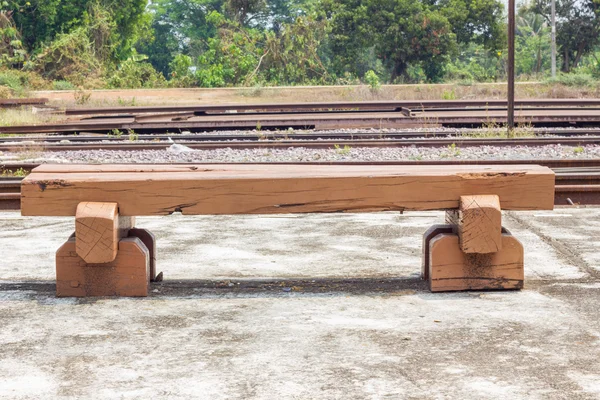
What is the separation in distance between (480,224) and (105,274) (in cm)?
191

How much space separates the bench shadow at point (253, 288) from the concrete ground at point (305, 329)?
1 cm

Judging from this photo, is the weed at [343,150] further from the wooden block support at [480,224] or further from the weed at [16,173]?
the wooden block support at [480,224]

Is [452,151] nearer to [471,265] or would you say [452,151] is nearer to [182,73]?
[471,265]

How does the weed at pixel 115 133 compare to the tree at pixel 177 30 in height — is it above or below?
below

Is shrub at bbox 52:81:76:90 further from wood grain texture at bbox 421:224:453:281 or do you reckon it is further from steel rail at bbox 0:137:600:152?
wood grain texture at bbox 421:224:453:281

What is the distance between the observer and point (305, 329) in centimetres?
362

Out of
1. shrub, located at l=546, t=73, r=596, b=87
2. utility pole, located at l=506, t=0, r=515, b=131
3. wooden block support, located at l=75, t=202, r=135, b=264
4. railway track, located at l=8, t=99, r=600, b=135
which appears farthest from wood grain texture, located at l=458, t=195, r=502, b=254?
shrub, located at l=546, t=73, r=596, b=87

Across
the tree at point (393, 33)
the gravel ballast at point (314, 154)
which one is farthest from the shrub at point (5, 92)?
the tree at point (393, 33)

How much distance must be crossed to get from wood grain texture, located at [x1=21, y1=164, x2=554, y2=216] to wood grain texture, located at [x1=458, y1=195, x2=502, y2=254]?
9 centimetres

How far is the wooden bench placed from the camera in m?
4.12

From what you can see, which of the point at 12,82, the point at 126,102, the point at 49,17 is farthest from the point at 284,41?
the point at 126,102

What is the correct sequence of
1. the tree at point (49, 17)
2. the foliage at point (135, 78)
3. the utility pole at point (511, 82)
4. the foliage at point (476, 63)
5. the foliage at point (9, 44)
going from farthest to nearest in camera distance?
the foliage at point (476, 63) → the tree at point (49, 17) → the foliage at point (9, 44) → the foliage at point (135, 78) → the utility pole at point (511, 82)

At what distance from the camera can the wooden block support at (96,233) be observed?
13.2 ft

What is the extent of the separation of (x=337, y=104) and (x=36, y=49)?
1934 cm
